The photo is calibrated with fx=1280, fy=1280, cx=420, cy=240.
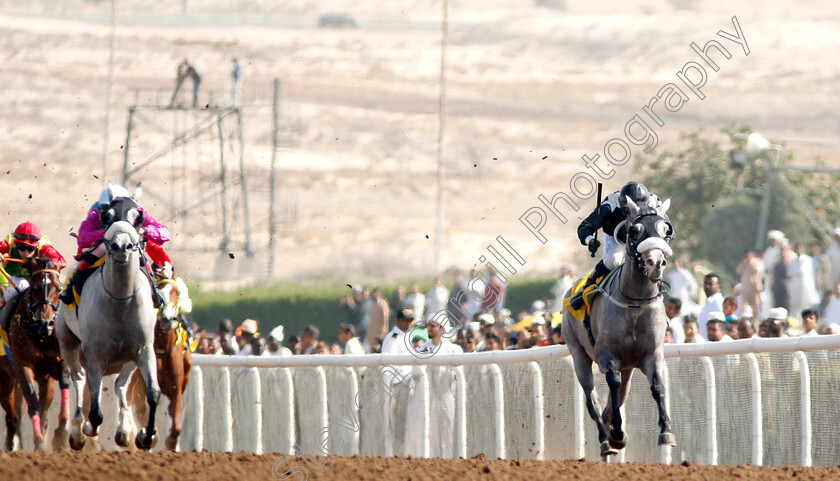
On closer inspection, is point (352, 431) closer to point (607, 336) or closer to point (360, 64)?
point (607, 336)

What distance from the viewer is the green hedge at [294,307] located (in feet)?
95.0

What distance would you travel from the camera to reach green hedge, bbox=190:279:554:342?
28953 mm

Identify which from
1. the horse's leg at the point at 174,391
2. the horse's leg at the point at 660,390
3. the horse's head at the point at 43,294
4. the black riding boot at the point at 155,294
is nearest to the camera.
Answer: the horse's leg at the point at 660,390

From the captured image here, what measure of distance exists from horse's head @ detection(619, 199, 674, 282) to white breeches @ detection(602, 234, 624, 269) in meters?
0.75

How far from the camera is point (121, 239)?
874 centimetres

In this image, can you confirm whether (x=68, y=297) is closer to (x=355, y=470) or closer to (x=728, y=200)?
(x=355, y=470)

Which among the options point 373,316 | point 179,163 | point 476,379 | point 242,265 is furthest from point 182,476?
point 179,163

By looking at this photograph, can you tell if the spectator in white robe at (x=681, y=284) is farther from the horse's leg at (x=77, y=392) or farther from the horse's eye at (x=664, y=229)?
the horse's leg at (x=77, y=392)

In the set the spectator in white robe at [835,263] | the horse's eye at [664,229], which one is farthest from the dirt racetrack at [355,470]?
the spectator in white robe at [835,263]

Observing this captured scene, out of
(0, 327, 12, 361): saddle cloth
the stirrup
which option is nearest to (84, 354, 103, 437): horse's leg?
the stirrup

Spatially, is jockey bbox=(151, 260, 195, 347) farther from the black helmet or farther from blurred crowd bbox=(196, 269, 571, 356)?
the black helmet

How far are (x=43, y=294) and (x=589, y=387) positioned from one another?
4.61m

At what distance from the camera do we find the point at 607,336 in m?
8.59

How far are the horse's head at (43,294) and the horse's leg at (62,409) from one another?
413 millimetres
